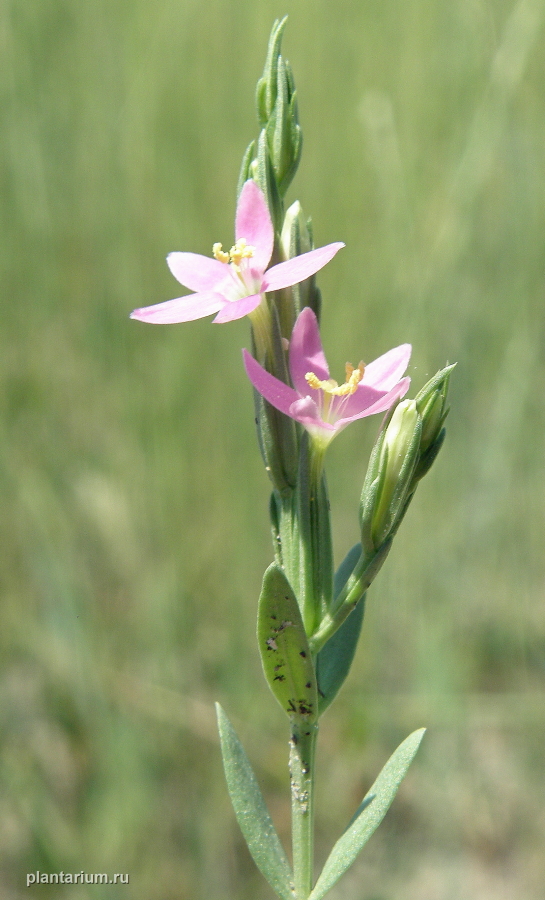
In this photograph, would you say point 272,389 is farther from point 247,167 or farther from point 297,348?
point 247,167

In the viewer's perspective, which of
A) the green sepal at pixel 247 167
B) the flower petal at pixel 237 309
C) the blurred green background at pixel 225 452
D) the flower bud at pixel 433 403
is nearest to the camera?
the flower petal at pixel 237 309

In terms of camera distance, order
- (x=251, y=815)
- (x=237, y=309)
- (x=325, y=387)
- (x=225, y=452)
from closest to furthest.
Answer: (x=237, y=309) → (x=325, y=387) → (x=251, y=815) → (x=225, y=452)

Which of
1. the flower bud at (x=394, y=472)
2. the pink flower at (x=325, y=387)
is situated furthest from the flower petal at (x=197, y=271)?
the flower bud at (x=394, y=472)

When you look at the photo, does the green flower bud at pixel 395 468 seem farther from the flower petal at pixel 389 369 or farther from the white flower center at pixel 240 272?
the white flower center at pixel 240 272

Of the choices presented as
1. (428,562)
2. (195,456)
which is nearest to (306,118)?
(195,456)

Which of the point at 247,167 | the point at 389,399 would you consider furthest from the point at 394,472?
the point at 247,167

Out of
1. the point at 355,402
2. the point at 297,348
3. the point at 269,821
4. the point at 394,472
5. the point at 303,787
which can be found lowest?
the point at 269,821
